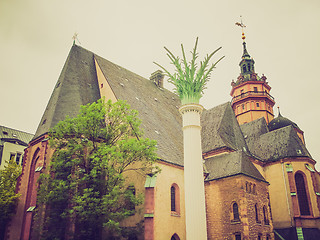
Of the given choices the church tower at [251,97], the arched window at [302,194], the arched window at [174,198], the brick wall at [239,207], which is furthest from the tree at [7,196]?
the church tower at [251,97]

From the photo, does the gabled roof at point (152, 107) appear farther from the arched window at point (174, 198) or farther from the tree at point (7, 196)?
the tree at point (7, 196)

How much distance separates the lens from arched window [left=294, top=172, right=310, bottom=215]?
25531 millimetres

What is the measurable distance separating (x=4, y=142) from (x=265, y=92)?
33939mm

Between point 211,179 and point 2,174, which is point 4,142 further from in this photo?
point 211,179

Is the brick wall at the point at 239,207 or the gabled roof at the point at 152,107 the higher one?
the gabled roof at the point at 152,107

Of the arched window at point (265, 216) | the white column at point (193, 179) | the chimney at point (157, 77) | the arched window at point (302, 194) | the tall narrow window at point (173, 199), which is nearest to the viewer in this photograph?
the white column at point (193, 179)

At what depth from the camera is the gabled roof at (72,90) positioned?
20188 mm

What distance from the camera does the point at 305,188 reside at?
2625 cm

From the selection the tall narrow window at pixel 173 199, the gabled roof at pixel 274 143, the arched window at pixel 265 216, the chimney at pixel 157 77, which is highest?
the chimney at pixel 157 77

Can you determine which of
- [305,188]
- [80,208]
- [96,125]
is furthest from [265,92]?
[80,208]

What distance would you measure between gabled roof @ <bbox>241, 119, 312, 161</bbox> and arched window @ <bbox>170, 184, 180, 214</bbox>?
12.5 meters

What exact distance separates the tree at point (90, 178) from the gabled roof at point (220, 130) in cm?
930

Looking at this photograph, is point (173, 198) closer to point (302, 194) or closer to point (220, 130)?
point (220, 130)

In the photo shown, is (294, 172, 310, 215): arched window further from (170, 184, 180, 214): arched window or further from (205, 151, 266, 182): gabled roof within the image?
(170, 184, 180, 214): arched window
